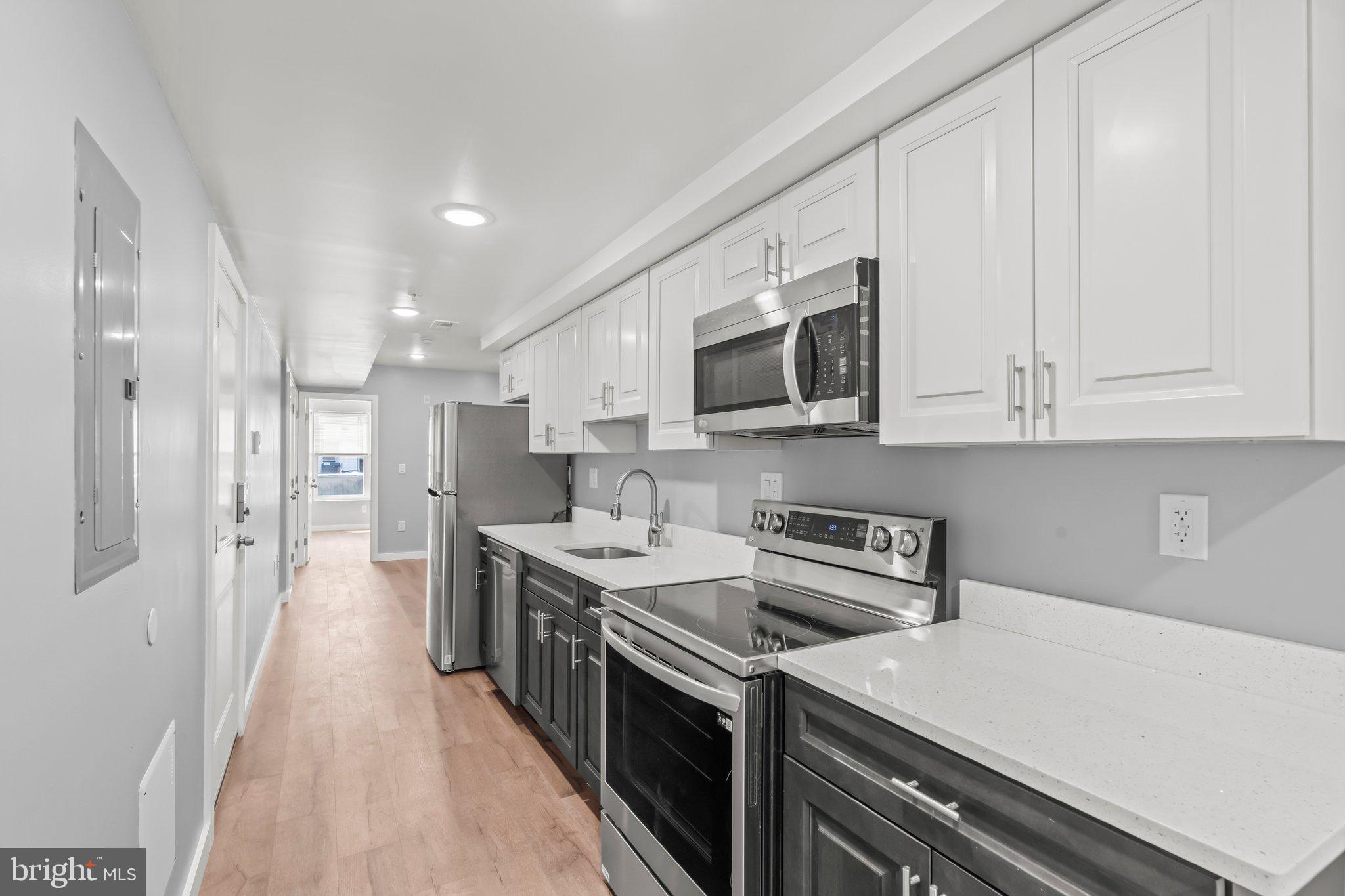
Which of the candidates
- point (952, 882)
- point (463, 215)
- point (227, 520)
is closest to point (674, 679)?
point (952, 882)

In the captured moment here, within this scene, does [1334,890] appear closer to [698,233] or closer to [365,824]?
[698,233]

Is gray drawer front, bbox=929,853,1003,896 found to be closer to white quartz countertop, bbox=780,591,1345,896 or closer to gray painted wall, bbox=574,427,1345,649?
white quartz countertop, bbox=780,591,1345,896

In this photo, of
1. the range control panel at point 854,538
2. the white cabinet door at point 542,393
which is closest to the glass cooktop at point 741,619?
the range control panel at point 854,538

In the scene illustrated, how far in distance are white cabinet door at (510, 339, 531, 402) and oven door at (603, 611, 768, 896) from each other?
8.53ft

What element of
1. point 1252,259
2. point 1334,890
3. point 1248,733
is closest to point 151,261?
point 1252,259

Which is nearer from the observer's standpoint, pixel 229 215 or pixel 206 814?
pixel 206 814

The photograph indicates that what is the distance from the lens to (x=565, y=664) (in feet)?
8.76

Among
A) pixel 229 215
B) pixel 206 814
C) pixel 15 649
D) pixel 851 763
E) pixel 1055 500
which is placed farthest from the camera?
pixel 229 215

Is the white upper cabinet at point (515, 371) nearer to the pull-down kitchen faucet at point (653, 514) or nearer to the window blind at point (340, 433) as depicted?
the pull-down kitchen faucet at point (653, 514)

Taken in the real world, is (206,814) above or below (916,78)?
below

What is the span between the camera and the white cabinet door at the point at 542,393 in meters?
3.88

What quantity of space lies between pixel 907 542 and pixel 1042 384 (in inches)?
25.0

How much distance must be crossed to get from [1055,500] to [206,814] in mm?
2713

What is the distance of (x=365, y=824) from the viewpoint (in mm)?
2344
